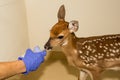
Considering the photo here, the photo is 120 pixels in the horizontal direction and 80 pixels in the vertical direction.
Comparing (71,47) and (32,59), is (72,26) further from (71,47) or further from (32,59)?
(32,59)

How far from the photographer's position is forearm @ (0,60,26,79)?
1.43 meters

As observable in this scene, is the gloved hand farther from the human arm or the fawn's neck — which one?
the fawn's neck

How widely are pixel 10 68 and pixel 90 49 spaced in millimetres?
527

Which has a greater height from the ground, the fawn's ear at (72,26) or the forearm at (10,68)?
the fawn's ear at (72,26)

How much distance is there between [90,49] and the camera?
170 centimetres

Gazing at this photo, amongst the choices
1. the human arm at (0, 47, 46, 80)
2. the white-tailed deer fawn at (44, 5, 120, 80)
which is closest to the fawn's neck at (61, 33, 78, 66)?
the white-tailed deer fawn at (44, 5, 120, 80)

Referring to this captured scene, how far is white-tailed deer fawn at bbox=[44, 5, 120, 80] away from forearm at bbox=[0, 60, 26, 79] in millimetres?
236

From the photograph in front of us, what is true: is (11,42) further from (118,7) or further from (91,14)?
(118,7)

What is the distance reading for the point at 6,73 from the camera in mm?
1440

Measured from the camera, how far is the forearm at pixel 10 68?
4.69ft

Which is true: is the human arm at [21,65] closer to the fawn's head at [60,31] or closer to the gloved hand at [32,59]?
the gloved hand at [32,59]

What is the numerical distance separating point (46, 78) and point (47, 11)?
0.56 meters

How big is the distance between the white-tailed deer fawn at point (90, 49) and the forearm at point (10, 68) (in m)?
0.24

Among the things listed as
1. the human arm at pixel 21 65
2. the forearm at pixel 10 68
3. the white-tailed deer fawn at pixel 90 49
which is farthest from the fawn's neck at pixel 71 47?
the forearm at pixel 10 68
